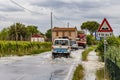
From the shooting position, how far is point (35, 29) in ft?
473

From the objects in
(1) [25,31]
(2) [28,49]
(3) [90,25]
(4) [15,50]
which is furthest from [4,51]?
(3) [90,25]

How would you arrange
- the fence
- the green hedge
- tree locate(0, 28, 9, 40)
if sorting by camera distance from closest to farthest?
the fence, the green hedge, tree locate(0, 28, 9, 40)

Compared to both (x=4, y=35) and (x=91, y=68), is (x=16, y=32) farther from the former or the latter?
(x=91, y=68)

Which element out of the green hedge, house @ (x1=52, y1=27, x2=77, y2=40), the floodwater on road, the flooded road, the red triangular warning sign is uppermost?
house @ (x1=52, y1=27, x2=77, y2=40)

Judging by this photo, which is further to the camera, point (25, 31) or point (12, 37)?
point (25, 31)

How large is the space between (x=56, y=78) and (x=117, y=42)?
16.7 meters

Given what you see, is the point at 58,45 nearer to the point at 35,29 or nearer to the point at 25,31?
the point at 25,31

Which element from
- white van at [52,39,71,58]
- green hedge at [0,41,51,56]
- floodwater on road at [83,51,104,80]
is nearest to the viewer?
floodwater on road at [83,51,104,80]

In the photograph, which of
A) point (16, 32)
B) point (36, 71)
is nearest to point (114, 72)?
point (36, 71)

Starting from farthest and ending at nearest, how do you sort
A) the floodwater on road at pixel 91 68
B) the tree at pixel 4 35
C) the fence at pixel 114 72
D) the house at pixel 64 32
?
the house at pixel 64 32 < the tree at pixel 4 35 < the floodwater on road at pixel 91 68 < the fence at pixel 114 72

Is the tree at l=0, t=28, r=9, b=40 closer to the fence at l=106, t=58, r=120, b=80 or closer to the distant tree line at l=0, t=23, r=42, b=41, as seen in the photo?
the distant tree line at l=0, t=23, r=42, b=41

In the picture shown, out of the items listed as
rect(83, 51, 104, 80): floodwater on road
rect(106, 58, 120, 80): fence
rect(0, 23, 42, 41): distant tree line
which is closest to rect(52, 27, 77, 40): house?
rect(0, 23, 42, 41): distant tree line

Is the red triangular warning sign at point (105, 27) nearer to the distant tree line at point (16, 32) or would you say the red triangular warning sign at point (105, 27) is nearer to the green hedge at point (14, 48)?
the green hedge at point (14, 48)

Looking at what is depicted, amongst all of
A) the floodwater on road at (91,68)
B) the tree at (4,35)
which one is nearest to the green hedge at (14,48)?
the floodwater on road at (91,68)
